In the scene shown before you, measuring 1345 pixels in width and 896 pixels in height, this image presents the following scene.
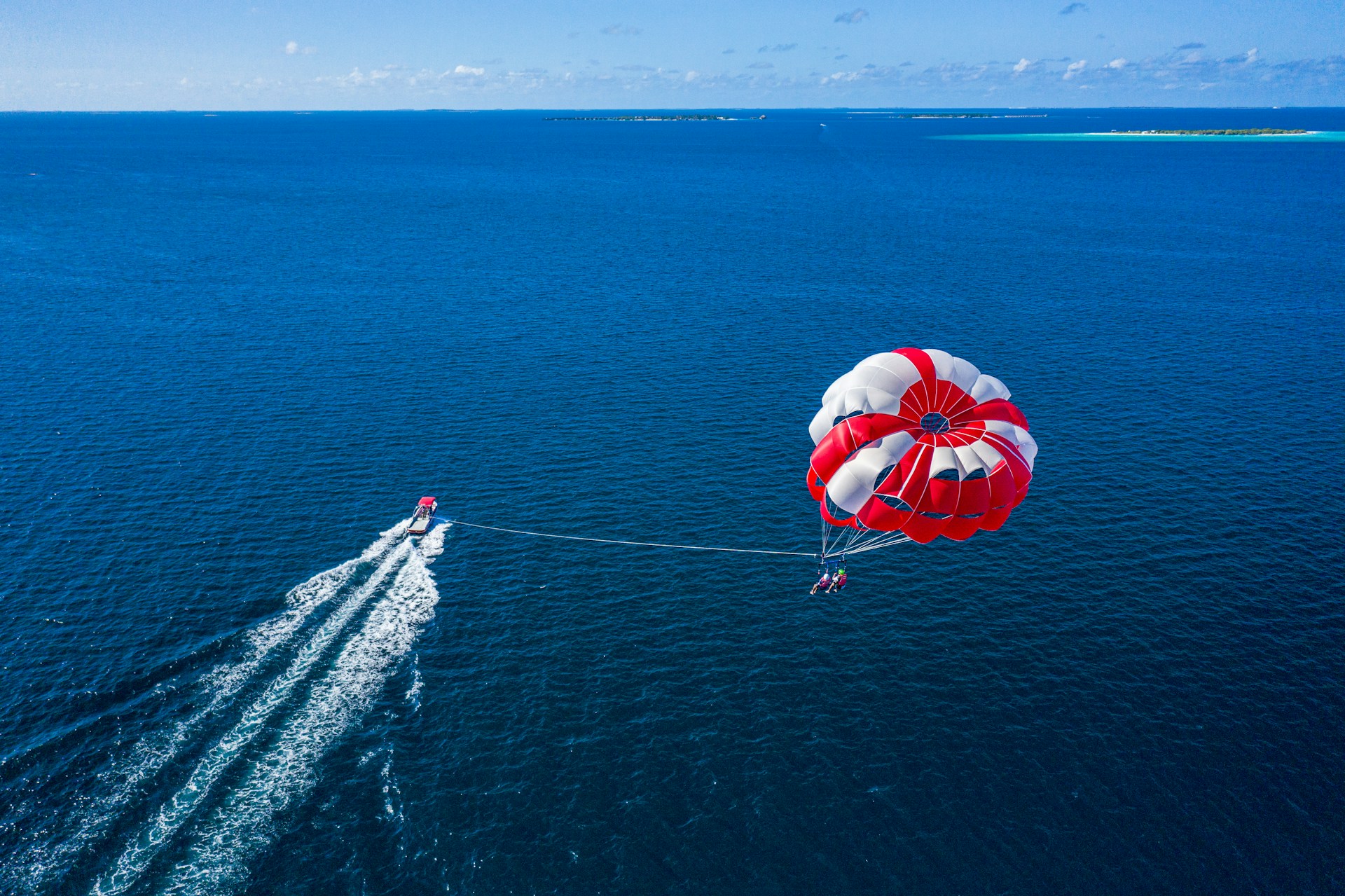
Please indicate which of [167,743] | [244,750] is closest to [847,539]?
[244,750]

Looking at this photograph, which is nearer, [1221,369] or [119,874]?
[119,874]

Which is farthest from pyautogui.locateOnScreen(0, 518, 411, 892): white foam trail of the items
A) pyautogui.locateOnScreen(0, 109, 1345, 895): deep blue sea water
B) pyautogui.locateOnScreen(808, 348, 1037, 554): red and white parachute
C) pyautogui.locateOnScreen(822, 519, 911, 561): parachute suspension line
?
pyautogui.locateOnScreen(808, 348, 1037, 554): red and white parachute

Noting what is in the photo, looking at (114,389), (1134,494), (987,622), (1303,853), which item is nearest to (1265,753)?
(1303,853)

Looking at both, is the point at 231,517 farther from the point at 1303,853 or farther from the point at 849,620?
the point at 1303,853

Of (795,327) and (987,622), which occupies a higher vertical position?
(795,327)

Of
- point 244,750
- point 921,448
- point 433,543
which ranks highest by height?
point 921,448

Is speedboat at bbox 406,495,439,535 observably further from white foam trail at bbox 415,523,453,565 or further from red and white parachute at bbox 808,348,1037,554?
red and white parachute at bbox 808,348,1037,554

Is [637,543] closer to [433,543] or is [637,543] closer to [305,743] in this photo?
[433,543]
